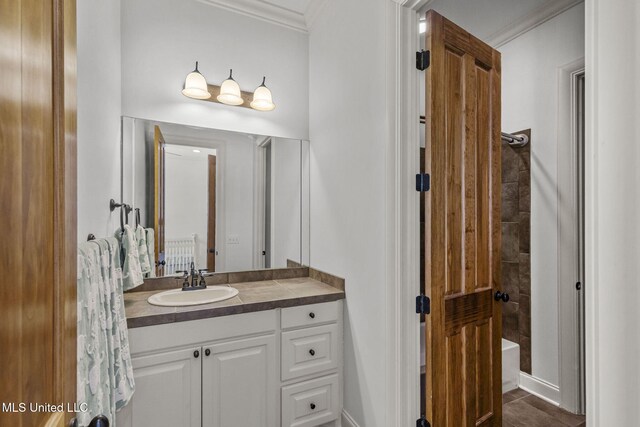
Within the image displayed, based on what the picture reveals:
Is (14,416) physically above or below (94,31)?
below

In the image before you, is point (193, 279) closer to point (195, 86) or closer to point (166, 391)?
point (166, 391)

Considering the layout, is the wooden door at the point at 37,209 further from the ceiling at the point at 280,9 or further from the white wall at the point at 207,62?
the ceiling at the point at 280,9

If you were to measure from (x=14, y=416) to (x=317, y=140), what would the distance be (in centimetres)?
213

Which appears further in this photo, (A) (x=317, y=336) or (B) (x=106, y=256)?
(A) (x=317, y=336)

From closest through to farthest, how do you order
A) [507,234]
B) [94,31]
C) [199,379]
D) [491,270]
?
[94,31] → [199,379] → [491,270] → [507,234]

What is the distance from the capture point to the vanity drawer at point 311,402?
180 centimetres

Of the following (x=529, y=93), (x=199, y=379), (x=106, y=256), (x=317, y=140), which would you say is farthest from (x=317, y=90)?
(x=199, y=379)

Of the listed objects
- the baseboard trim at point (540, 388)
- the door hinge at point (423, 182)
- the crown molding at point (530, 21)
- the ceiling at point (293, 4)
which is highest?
the ceiling at point (293, 4)

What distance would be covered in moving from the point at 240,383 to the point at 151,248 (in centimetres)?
103

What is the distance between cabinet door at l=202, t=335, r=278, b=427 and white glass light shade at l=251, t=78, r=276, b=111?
157cm

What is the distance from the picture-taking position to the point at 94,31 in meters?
1.25

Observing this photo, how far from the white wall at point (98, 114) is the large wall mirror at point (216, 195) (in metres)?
0.21

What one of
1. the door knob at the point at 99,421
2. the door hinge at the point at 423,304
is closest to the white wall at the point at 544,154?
the door hinge at the point at 423,304

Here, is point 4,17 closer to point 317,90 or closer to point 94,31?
point 94,31
